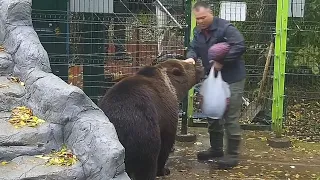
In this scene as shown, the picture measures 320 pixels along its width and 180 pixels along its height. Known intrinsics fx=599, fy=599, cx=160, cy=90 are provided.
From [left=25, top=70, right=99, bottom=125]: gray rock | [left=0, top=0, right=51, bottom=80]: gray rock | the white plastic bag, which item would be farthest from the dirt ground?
[left=25, top=70, right=99, bottom=125]: gray rock

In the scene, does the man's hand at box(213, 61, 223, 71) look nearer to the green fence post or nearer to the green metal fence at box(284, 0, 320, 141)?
the green fence post

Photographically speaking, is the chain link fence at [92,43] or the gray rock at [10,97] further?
the chain link fence at [92,43]

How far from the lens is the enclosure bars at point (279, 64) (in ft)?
27.0

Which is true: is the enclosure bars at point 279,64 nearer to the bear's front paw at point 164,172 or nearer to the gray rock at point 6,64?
the bear's front paw at point 164,172

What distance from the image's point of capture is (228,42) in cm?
645

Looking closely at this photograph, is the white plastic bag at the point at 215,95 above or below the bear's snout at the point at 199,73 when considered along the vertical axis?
below

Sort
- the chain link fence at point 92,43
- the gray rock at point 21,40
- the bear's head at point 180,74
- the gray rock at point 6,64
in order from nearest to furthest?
the gray rock at point 21,40 → the gray rock at point 6,64 → the bear's head at point 180,74 → the chain link fence at point 92,43

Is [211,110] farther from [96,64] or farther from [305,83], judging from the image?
[305,83]

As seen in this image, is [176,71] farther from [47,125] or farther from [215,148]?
[47,125]

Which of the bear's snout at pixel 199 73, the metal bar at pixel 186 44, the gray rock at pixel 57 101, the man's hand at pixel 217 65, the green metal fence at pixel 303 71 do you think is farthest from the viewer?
the green metal fence at pixel 303 71

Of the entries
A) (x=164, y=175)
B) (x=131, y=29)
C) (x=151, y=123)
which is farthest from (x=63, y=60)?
(x=151, y=123)

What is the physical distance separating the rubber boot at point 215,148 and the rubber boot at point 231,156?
0.21 m

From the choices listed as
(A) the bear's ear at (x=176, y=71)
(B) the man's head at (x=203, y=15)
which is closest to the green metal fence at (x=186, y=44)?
(A) the bear's ear at (x=176, y=71)

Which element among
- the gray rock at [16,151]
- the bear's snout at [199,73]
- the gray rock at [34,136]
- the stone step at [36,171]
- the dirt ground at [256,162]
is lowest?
the dirt ground at [256,162]
